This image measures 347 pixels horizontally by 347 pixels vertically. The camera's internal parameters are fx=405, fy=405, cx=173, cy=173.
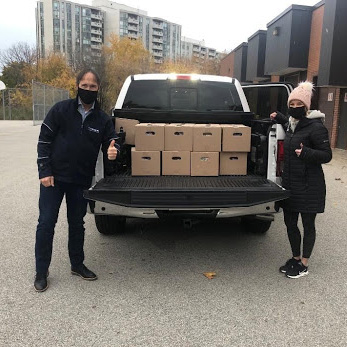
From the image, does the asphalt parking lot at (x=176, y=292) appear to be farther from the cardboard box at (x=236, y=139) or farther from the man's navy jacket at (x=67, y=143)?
the cardboard box at (x=236, y=139)

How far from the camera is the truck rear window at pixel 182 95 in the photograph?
5.55m

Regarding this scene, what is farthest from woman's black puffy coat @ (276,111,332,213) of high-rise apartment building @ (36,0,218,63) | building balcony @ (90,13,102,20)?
building balcony @ (90,13,102,20)

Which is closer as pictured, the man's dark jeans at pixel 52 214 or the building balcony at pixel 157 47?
the man's dark jeans at pixel 52 214

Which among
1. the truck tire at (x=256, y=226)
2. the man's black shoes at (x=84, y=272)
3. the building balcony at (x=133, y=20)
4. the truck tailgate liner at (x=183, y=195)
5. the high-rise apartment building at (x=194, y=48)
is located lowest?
the man's black shoes at (x=84, y=272)

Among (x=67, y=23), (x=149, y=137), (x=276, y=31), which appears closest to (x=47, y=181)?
(x=149, y=137)

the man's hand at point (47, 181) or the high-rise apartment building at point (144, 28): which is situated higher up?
the high-rise apartment building at point (144, 28)

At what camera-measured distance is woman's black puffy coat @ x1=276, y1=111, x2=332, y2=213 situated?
3.77 m

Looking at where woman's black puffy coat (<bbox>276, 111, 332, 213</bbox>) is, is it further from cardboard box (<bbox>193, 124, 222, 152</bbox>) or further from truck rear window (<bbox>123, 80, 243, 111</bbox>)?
truck rear window (<bbox>123, 80, 243, 111</bbox>)

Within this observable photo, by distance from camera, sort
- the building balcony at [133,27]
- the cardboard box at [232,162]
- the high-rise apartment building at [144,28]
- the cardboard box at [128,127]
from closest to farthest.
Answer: the cardboard box at [232,162]
the cardboard box at [128,127]
the high-rise apartment building at [144,28]
the building balcony at [133,27]

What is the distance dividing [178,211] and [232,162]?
0.96 metres

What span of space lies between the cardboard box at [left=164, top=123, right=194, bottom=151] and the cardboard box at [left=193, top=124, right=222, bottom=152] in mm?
55

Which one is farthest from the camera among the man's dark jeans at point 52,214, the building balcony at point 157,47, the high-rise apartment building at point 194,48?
the high-rise apartment building at point 194,48

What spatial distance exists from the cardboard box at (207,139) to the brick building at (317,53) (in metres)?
9.02

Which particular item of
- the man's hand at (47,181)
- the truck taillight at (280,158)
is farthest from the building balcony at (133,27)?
the man's hand at (47,181)
